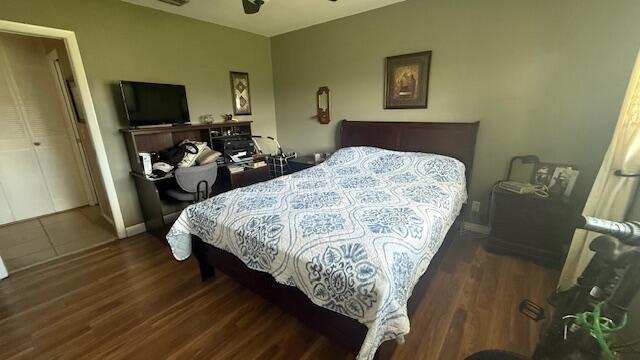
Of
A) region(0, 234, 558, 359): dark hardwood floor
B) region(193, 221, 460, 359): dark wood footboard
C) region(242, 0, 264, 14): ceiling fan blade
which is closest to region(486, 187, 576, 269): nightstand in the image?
region(0, 234, 558, 359): dark hardwood floor

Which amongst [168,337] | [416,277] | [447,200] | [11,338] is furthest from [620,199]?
[11,338]

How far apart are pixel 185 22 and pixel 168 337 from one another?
10.3 ft

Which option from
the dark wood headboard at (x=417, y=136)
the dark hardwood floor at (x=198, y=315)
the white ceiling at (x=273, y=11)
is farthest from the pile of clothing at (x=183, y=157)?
the dark wood headboard at (x=417, y=136)

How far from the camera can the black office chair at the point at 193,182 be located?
2451 millimetres

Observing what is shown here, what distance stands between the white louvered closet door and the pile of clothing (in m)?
1.87

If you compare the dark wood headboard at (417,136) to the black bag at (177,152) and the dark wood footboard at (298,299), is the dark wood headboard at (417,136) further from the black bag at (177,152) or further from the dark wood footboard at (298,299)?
the black bag at (177,152)

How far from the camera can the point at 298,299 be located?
1432 millimetres

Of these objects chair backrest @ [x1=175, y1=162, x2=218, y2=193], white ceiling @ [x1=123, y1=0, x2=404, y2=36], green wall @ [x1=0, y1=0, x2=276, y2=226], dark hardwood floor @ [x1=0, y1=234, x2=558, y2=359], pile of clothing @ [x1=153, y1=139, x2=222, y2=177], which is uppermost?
white ceiling @ [x1=123, y1=0, x2=404, y2=36]

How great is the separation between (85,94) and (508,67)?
383 cm

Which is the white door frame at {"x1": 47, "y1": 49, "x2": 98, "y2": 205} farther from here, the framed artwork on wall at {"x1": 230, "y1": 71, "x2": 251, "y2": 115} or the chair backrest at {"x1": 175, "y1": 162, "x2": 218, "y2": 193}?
the chair backrest at {"x1": 175, "y1": 162, "x2": 218, "y2": 193}

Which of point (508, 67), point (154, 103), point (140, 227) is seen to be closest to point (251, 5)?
point (154, 103)

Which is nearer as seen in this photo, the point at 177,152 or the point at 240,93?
the point at 177,152

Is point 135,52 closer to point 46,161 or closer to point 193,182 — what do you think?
point 193,182

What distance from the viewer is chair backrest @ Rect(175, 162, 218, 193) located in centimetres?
244
